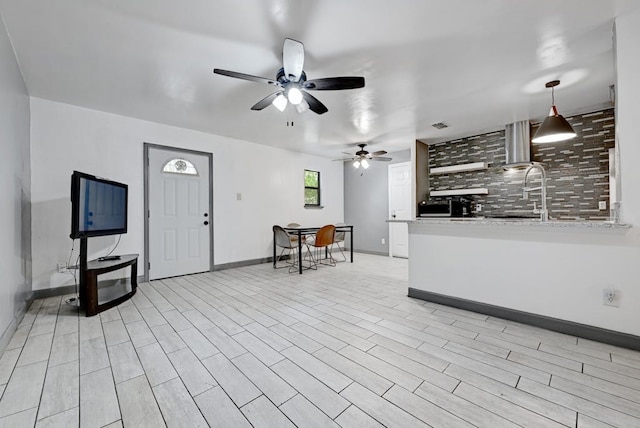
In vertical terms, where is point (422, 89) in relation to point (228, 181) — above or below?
above

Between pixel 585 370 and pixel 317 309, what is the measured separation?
2.13 m

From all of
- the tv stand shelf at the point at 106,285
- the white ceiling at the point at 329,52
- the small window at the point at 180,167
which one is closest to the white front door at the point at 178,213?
the small window at the point at 180,167

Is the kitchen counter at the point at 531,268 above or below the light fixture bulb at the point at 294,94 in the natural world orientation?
below

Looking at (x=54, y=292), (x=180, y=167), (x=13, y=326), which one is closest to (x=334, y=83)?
(x=180, y=167)

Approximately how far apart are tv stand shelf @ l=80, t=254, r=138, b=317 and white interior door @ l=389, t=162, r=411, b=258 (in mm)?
5002

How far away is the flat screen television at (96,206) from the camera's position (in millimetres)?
2590

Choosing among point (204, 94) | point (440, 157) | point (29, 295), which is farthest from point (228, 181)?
point (440, 157)

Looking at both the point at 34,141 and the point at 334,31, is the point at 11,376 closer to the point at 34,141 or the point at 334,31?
the point at 34,141

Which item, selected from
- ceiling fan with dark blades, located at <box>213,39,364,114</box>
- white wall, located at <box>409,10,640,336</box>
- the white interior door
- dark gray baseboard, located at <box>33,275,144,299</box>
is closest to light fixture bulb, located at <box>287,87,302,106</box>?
ceiling fan with dark blades, located at <box>213,39,364,114</box>

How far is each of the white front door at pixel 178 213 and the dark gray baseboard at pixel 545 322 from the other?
12.2 feet

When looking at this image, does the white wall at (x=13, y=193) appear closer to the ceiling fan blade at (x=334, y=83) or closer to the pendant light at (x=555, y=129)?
the ceiling fan blade at (x=334, y=83)

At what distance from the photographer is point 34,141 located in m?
3.24

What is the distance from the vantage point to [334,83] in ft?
7.62

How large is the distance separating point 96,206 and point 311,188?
14.6 ft
